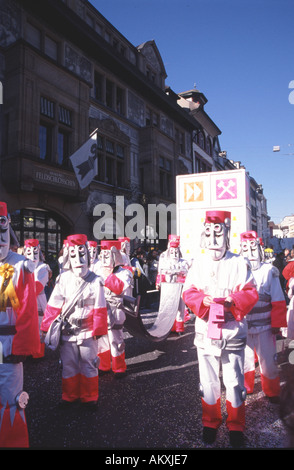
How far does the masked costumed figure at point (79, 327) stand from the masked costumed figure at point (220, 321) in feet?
3.51

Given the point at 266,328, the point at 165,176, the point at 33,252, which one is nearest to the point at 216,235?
the point at 266,328

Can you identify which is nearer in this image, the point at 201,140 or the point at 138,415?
the point at 138,415

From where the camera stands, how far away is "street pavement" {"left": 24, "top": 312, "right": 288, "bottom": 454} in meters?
2.68

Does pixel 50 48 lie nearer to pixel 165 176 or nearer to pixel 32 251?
pixel 165 176

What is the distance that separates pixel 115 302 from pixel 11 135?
7339mm

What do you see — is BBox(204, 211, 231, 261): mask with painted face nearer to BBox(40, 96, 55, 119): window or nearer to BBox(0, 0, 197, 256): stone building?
BBox(0, 0, 197, 256): stone building

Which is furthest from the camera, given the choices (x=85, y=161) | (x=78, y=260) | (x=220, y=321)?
(x=85, y=161)

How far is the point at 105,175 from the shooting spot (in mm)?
13867

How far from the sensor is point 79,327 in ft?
11.0

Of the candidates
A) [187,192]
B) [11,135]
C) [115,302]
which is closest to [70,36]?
[11,135]

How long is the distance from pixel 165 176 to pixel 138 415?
52.1 feet

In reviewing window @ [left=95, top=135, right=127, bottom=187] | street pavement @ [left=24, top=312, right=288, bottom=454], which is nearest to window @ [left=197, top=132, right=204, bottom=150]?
window @ [left=95, top=135, right=127, bottom=187]
